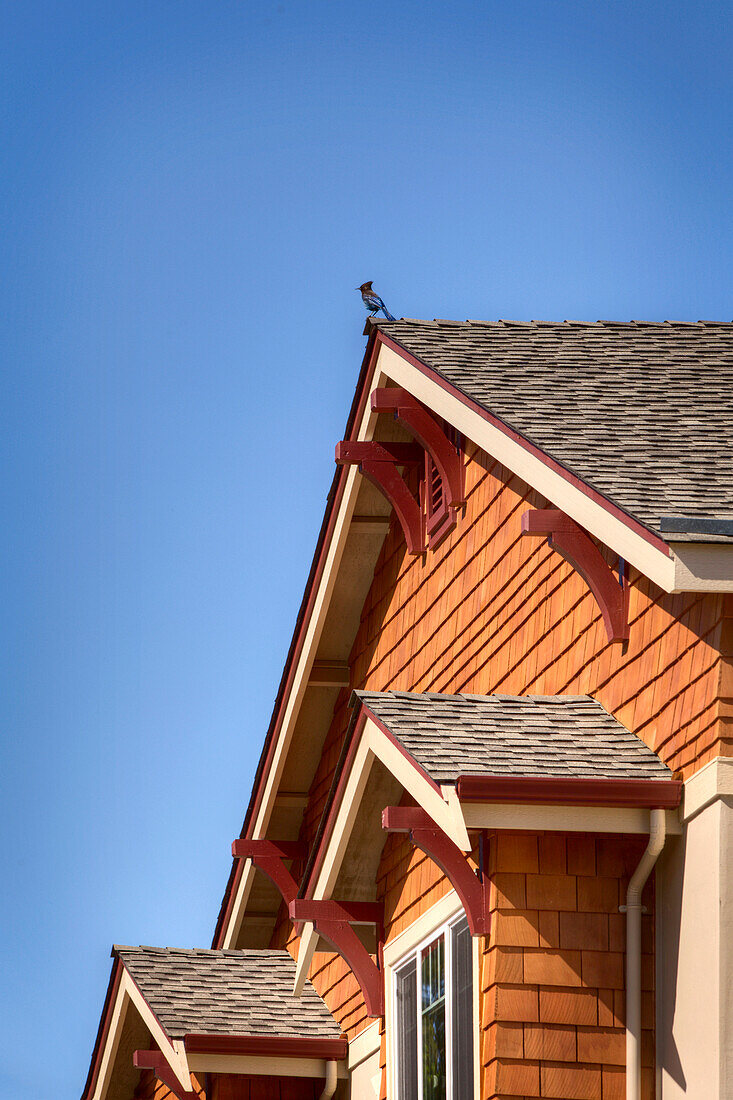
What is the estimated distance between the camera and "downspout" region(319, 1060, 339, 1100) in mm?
11531

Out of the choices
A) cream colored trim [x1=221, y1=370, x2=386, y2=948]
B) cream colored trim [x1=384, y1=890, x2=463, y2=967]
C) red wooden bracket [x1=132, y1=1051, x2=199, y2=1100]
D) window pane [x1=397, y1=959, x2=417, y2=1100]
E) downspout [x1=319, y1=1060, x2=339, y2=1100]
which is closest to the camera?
cream colored trim [x1=384, y1=890, x2=463, y2=967]

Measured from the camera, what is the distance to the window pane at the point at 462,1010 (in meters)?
8.24

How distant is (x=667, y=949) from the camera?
301 inches

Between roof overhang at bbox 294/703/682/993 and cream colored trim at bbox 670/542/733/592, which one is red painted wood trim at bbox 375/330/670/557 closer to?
cream colored trim at bbox 670/542/733/592

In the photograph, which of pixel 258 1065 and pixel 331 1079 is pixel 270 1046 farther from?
pixel 331 1079

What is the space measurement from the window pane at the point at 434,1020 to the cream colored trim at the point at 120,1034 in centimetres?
261

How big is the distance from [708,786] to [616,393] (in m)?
3.82

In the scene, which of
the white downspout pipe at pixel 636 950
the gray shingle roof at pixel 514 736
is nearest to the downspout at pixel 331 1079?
the gray shingle roof at pixel 514 736

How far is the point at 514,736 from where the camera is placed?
8.27m

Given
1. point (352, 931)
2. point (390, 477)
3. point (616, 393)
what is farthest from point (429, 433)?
point (352, 931)

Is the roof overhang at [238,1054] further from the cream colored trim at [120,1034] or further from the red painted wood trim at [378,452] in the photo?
the red painted wood trim at [378,452]

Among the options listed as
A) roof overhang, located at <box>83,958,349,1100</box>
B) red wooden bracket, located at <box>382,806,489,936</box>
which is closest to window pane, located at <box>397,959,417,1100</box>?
red wooden bracket, located at <box>382,806,489,936</box>

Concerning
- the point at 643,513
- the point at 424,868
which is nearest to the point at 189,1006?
the point at 424,868

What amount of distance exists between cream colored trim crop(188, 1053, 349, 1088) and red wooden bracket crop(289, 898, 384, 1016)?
1.11m
